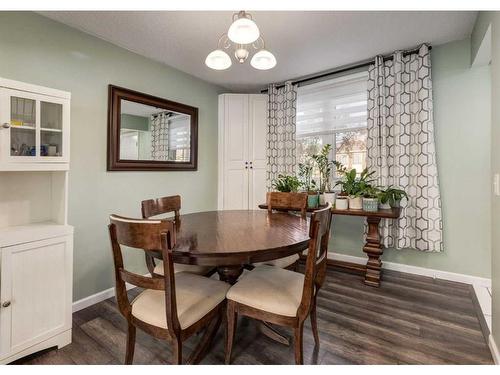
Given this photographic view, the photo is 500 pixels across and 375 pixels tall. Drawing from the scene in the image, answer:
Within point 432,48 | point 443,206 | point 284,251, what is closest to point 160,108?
point 284,251

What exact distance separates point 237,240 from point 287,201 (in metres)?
1.13

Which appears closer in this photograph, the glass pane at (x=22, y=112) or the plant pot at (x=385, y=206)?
the glass pane at (x=22, y=112)

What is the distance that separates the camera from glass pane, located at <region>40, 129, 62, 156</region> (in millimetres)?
1764

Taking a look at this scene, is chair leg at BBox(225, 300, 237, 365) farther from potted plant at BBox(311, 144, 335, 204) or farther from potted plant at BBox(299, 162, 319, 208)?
potted plant at BBox(299, 162, 319, 208)

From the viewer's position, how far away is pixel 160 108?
294 centimetres

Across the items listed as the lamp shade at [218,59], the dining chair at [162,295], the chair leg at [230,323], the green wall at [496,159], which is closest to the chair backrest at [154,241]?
the dining chair at [162,295]

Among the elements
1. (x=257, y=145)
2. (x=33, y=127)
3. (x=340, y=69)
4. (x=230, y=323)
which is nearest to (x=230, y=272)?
(x=230, y=323)

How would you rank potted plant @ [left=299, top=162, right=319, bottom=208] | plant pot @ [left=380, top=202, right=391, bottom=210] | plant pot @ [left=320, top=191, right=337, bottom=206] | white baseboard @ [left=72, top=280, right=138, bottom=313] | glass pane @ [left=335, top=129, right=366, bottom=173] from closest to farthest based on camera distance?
white baseboard @ [left=72, top=280, right=138, bottom=313] → plant pot @ [left=380, top=202, right=391, bottom=210] → plant pot @ [left=320, top=191, right=337, bottom=206] → glass pane @ [left=335, top=129, right=366, bottom=173] → potted plant @ [left=299, top=162, right=319, bottom=208]

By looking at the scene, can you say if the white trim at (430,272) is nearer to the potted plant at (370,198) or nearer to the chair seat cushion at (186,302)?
the potted plant at (370,198)

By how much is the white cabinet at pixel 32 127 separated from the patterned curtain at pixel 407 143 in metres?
2.86

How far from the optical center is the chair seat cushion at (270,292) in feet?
4.54

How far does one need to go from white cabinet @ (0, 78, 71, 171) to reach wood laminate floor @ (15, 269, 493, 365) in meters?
1.20

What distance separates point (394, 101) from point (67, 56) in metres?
3.10

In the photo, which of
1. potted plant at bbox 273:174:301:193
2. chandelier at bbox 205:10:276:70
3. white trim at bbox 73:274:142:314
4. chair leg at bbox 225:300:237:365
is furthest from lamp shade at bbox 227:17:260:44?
white trim at bbox 73:274:142:314
